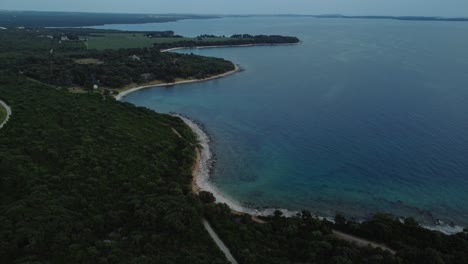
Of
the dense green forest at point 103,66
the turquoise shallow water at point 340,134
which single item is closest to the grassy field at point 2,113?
the turquoise shallow water at point 340,134

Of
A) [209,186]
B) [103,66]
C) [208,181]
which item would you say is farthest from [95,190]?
[103,66]

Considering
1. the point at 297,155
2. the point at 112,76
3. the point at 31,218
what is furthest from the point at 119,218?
the point at 112,76

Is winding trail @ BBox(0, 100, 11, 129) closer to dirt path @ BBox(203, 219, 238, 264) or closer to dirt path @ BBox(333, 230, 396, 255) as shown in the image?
dirt path @ BBox(203, 219, 238, 264)

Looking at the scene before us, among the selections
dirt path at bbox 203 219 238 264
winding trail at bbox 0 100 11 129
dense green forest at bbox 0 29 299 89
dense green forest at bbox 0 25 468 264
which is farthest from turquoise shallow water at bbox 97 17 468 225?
winding trail at bbox 0 100 11 129

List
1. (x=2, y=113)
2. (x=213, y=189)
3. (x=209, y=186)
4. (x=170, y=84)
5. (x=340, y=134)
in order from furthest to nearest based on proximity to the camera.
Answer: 1. (x=170, y=84)
2. (x=340, y=134)
3. (x=2, y=113)
4. (x=209, y=186)
5. (x=213, y=189)

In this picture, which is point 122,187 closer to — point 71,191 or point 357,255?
point 71,191

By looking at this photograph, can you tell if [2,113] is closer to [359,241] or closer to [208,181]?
[208,181]
